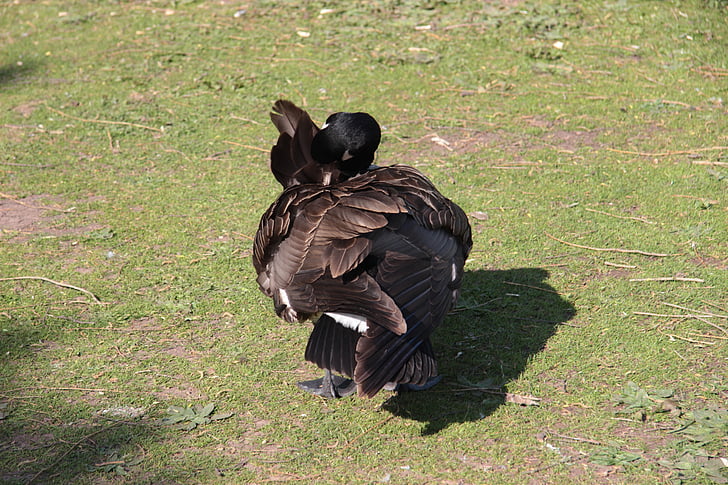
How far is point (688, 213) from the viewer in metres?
6.18

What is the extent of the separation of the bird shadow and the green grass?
0.05 ft

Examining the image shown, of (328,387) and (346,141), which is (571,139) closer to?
(346,141)

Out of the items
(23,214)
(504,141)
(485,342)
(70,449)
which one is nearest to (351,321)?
(485,342)

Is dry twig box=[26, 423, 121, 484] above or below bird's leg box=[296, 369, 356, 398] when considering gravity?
above

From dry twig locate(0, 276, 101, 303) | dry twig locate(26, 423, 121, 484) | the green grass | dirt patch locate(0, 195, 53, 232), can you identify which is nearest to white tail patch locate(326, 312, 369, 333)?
the green grass

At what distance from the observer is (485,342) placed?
4.86 metres

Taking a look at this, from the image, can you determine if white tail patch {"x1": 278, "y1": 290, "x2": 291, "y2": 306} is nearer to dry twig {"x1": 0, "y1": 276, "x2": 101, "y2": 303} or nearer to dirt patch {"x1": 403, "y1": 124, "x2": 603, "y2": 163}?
dry twig {"x1": 0, "y1": 276, "x2": 101, "y2": 303}

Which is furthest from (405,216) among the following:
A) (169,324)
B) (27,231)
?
(27,231)

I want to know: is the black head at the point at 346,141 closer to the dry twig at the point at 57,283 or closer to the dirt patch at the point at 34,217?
the dry twig at the point at 57,283

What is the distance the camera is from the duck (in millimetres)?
3709

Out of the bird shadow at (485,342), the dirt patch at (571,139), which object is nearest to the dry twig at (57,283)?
the bird shadow at (485,342)

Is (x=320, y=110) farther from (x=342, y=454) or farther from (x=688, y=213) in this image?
(x=342, y=454)

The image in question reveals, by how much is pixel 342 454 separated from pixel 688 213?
3741mm

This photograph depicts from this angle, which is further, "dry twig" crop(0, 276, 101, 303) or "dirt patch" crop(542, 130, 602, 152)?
"dirt patch" crop(542, 130, 602, 152)
